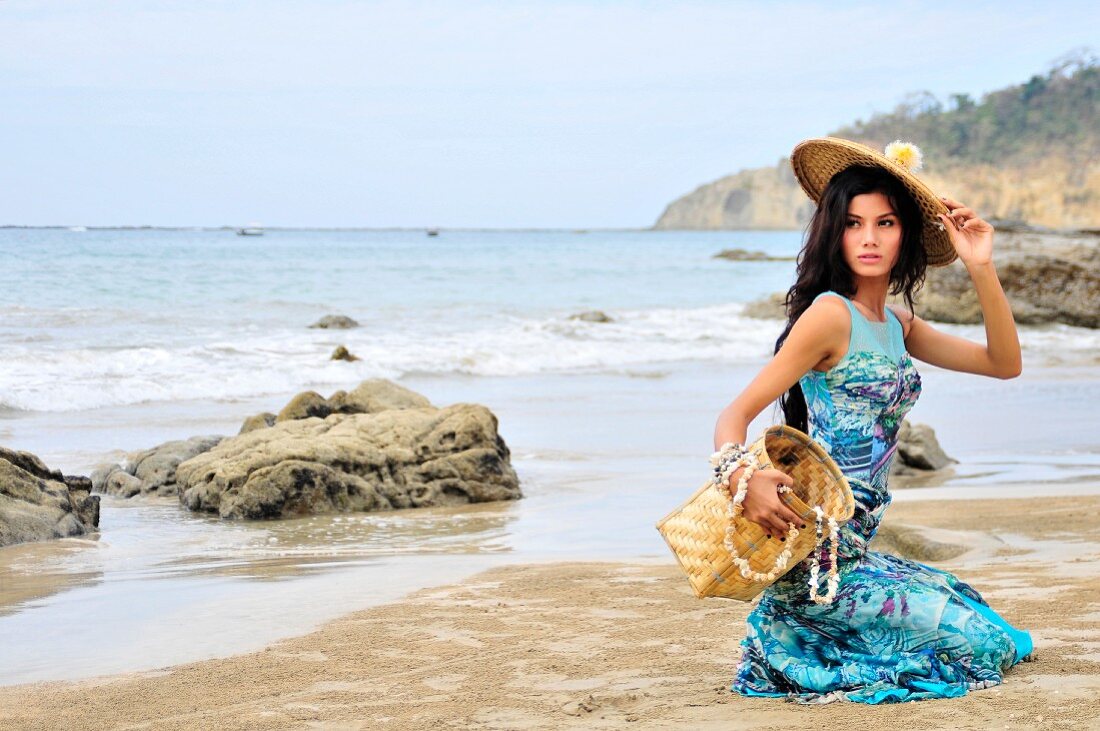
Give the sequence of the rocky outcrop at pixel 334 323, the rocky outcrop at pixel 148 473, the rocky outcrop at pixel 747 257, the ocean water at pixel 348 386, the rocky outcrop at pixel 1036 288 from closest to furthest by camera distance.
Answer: the ocean water at pixel 348 386 → the rocky outcrop at pixel 148 473 → the rocky outcrop at pixel 1036 288 → the rocky outcrop at pixel 334 323 → the rocky outcrop at pixel 747 257

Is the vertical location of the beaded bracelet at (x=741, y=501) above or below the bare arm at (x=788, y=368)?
below

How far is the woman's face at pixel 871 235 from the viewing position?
3514 millimetres

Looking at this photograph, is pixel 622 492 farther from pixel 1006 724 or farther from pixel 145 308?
pixel 145 308

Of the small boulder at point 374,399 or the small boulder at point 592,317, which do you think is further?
the small boulder at point 592,317

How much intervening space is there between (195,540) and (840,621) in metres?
4.69

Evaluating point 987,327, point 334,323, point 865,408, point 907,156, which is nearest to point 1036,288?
point 334,323

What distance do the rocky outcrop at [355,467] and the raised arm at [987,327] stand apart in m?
4.86

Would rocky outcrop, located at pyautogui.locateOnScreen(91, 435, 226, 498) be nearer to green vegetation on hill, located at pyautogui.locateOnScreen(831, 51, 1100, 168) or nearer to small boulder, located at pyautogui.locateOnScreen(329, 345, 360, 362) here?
small boulder, located at pyautogui.locateOnScreen(329, 345, 360, 362)

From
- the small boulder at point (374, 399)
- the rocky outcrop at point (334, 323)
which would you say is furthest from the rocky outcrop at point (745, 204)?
the small boulder at point (374, 399)

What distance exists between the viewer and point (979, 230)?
3551 mm

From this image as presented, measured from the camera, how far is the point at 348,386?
16.4 metres

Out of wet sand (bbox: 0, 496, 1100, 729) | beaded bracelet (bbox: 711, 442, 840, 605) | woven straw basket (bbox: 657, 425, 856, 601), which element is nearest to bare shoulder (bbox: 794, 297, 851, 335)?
woven straw basket (bbox: 657, 425, 856, 601)

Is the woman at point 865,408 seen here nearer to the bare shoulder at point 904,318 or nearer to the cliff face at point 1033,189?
the bare shoulder at point 904,318

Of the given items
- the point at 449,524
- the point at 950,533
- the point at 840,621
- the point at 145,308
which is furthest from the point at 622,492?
the point at 145,308
